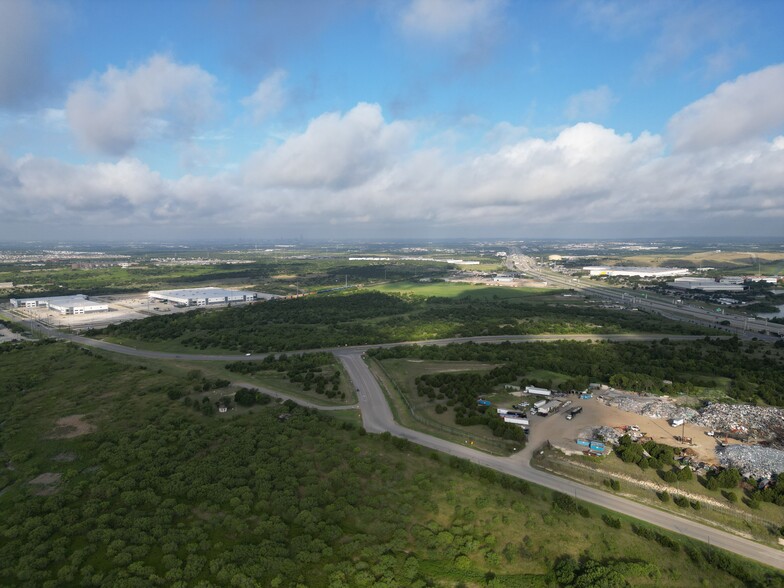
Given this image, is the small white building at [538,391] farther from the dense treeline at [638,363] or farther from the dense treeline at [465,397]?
the dense treeline at [465,397]

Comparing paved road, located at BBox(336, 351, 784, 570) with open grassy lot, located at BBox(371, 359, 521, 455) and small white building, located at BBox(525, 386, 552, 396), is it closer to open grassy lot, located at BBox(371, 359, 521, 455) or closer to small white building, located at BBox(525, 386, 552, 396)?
open grassy lot, located at BBox(371, 359, 521, 455)

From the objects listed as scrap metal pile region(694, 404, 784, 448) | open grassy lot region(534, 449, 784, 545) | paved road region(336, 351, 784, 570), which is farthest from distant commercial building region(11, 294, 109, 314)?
scrap metal pile region(694, 404, 784, 448)

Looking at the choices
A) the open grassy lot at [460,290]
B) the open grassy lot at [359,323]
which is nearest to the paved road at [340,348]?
the open grassy lot at [359,323]

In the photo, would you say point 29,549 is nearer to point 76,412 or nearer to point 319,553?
point 319,553

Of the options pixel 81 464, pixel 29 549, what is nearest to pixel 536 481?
pixel 29 549

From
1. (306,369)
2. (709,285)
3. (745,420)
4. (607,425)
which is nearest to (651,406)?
(607,425)

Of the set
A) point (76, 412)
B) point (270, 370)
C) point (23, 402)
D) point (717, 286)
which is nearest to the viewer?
point (76, 412)
